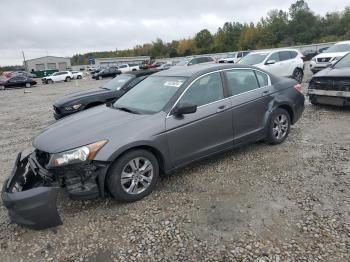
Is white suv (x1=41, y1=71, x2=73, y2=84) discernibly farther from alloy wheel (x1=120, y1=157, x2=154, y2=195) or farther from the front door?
alloy wheel (x1=120, y1=157, x2=154, y2=195)

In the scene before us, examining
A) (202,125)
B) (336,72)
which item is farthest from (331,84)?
(202,125)

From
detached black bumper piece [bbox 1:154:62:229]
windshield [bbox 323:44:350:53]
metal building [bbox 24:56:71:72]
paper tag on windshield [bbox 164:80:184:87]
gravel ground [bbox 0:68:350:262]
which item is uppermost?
metal building [bbox 24:56:71:72]

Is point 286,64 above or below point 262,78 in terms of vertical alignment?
above

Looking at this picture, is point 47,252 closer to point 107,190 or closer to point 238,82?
point 107,190

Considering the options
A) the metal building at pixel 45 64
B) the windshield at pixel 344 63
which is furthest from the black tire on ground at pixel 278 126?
the metal building at pixel 45 64

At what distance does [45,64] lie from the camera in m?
79.9

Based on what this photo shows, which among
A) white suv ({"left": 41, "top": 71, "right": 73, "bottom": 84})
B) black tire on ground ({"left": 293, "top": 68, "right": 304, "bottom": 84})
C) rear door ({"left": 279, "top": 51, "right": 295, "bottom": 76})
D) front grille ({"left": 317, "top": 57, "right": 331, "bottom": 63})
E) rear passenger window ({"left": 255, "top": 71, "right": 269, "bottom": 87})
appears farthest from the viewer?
white suv ({"left": 41, "top": 71, "right": 73, "bottom": 84})

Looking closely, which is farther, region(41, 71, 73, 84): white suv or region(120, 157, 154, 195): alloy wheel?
region(41, 71, 73, 84): white suv

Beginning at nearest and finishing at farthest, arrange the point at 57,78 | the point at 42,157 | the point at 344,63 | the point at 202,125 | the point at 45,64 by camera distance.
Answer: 1. the point at 42,157
2. the point at 202,125
3. the point at 344,63
4. the point at 57,78
5. the point at 45,64

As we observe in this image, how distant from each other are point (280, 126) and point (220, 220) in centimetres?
276

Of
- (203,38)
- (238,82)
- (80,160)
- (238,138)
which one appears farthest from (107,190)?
(203,38)

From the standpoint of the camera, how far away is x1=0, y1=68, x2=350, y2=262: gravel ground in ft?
9.34

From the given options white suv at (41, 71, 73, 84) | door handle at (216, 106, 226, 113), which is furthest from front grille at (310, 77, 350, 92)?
white suv at (41, 71, 73, 84)

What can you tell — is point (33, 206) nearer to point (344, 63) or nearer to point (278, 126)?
point (278, 126)
